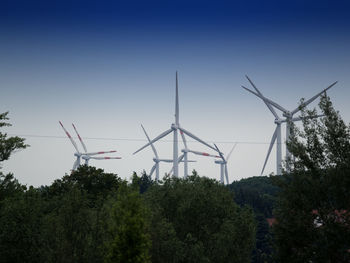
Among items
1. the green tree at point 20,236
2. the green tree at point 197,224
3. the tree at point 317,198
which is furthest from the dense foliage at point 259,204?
the green tree at point 20,236

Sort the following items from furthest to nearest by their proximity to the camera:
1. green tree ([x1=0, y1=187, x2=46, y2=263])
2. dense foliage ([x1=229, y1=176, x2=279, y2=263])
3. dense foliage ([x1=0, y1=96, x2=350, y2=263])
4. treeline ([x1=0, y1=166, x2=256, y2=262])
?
dense foliage ([x1=229, y1=176, x2=279, y2=263]) < green tree ([x1=0, y1=187, x2=46, y2=263]) < dense foliage ([x1=0, y1=96, x2=350, y2=263]) < treeline ([x1=0, y1=166, x2=256, y2=262])

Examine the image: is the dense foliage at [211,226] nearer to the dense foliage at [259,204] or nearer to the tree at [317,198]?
the tree at [317,198]

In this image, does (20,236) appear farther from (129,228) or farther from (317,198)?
(317,198)

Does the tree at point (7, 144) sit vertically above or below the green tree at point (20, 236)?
above

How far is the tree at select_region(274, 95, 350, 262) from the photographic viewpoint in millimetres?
20969

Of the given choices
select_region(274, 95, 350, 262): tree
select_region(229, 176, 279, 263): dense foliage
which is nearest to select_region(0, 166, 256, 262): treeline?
select_region(274, 95, 350, 262): tree

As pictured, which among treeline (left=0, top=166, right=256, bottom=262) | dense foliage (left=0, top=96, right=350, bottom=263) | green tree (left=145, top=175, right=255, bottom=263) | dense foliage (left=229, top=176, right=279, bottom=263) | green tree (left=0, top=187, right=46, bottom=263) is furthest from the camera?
dense foliage (left=229, top=176, right=279, bottom=263)

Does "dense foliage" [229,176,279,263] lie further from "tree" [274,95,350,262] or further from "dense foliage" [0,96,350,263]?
"tree" [274,95,350,262]

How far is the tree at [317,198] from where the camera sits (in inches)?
826

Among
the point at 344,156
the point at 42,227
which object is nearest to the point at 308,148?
the point at 344,156

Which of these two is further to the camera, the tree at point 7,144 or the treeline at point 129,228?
the tree at point 7,144

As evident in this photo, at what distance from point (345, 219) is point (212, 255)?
11.9 meters

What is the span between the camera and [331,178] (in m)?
21.6

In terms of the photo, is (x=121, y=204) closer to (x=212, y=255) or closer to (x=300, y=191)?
(x=300, y=191)
